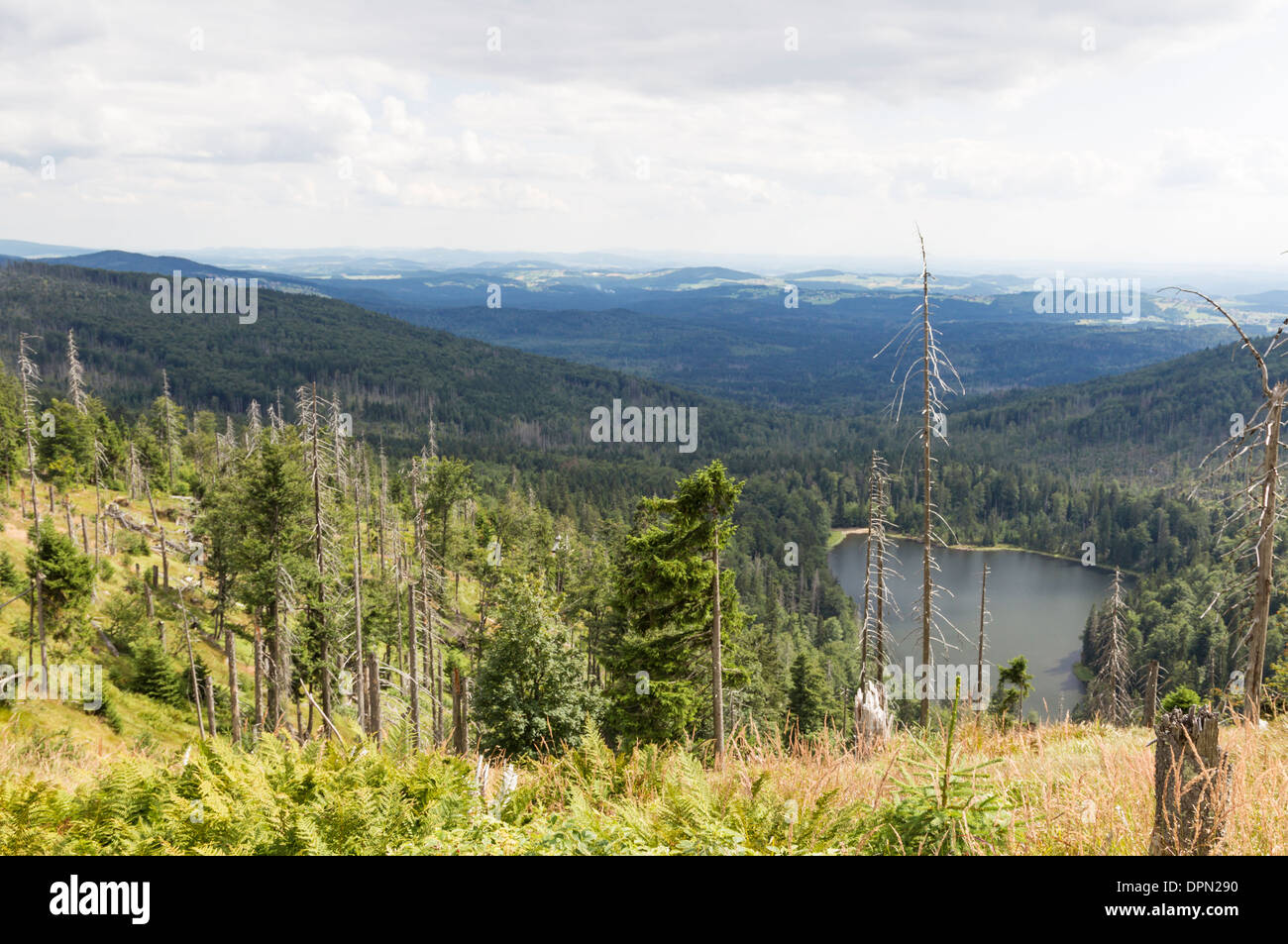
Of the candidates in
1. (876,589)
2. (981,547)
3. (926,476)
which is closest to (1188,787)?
(926,476)

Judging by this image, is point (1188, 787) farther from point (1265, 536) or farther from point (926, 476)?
point (926, 476)

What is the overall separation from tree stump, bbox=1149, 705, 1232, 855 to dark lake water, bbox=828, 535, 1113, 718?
225ft

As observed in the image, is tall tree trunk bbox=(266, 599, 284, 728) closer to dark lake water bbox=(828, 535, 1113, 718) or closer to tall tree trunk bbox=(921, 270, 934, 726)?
tall tree trunk bbox=(921, 270, 934, 726)

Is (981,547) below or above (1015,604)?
→ above

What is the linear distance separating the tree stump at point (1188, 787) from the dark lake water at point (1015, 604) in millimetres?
68692

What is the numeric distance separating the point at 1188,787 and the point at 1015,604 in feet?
420

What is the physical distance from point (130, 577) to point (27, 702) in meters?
23.0

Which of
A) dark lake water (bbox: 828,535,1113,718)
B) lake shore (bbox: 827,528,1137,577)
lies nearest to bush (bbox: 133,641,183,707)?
dark lake water (bbox: 828,535,1113,718)

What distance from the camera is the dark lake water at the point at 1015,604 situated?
87.9 metres

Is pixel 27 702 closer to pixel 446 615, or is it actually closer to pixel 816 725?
pixel 446 615

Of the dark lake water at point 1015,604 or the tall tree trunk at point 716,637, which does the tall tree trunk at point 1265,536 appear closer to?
the tall tree trunk at point 716,637

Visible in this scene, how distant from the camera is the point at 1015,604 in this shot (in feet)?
388

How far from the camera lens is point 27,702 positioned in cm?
2866
